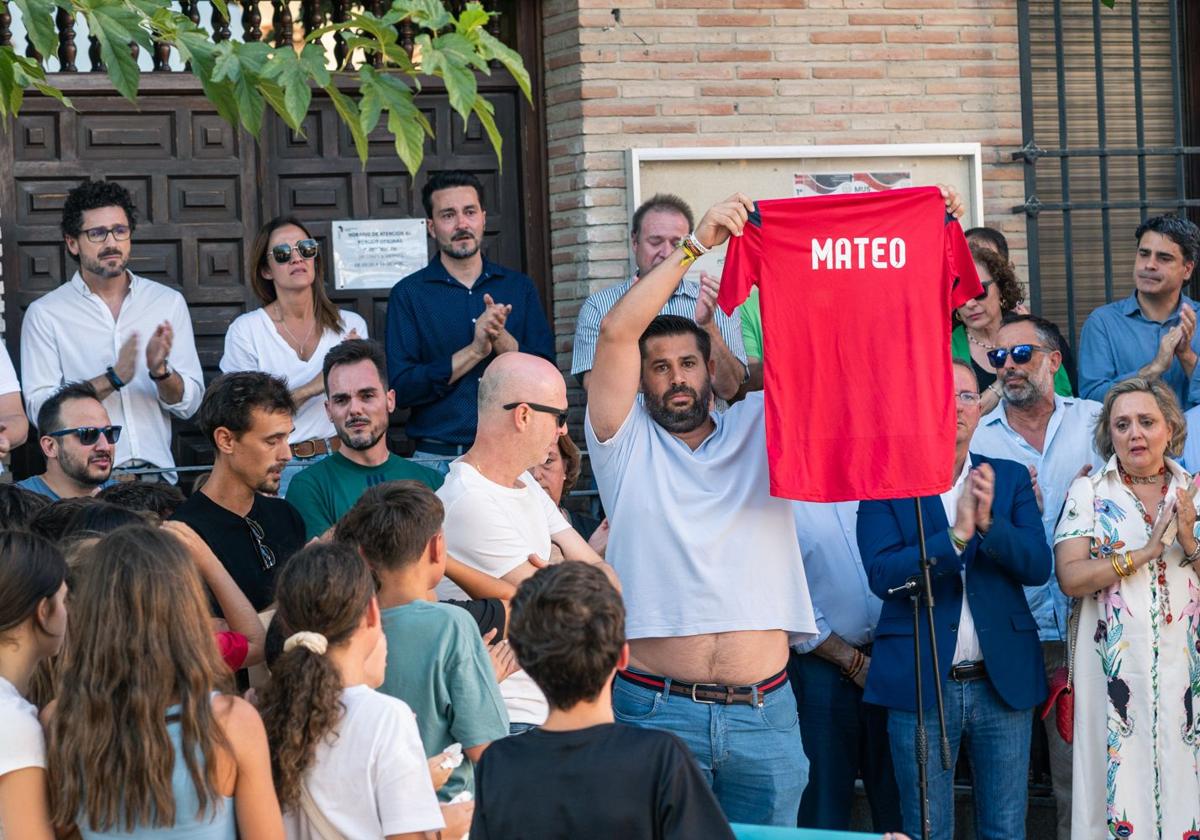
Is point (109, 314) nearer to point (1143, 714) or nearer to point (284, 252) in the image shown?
point (284, 252)

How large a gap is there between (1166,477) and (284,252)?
4022 millimetres

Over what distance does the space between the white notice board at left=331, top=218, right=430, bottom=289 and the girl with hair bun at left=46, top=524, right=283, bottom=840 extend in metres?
5.28

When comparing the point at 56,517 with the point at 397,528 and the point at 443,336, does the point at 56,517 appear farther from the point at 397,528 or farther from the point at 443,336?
the point at 443,336

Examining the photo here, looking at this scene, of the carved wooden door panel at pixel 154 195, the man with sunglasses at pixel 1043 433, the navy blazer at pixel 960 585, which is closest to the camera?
the navy blazer at pixel 960 585

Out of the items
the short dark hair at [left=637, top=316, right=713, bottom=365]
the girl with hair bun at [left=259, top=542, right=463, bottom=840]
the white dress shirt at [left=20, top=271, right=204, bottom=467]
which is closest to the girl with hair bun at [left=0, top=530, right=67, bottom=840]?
the girl with hair bun at [left=259, top=542, right=463, bottom=840]

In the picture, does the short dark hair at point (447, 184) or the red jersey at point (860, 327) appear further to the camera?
the short dark hair at point (447, 184)

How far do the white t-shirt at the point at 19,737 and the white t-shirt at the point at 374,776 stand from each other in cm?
63

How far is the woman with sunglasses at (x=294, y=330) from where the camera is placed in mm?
7805

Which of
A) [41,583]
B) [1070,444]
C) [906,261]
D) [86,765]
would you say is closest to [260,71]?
[41,583]

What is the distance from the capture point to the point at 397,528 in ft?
15.4

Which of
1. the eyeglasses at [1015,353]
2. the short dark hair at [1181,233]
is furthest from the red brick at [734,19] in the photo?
the eyeglasses at [1015,353]

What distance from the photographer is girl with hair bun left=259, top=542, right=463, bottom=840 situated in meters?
4.15

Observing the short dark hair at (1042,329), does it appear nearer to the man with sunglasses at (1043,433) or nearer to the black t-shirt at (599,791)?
the man with sunglasses at (1043,433)

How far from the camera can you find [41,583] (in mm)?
4227
